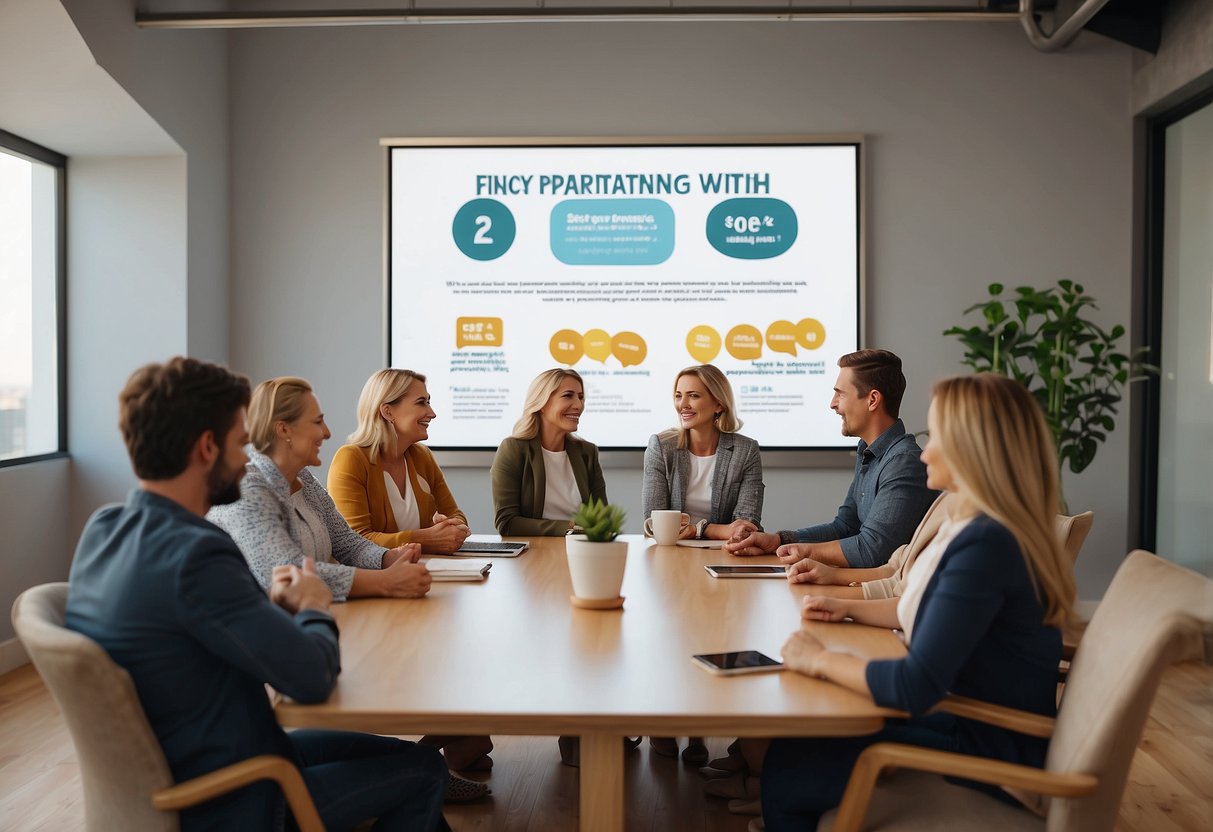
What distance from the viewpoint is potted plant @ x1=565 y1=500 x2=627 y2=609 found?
2225 mm

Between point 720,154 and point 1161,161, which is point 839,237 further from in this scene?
point 1161,161

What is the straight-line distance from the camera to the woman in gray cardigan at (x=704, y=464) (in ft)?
12.3

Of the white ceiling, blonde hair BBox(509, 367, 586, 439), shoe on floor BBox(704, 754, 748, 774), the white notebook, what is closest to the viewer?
the white notebook

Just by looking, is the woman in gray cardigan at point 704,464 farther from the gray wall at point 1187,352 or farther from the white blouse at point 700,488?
the gray wall at point 1187,352

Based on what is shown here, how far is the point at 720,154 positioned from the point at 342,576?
358cm

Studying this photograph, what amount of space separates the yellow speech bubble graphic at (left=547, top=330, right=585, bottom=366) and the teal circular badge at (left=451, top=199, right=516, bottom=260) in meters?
0.53

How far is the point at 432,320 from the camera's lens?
5.37m

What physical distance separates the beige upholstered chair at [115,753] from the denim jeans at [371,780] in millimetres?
163

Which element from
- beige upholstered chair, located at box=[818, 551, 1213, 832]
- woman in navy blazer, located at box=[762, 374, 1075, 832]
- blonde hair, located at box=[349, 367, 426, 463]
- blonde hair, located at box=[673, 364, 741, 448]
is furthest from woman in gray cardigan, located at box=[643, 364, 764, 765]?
beige upholstered chair, located at box=[818, 551, 1213, 832]

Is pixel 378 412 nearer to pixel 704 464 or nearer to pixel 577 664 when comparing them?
pixel 704 464

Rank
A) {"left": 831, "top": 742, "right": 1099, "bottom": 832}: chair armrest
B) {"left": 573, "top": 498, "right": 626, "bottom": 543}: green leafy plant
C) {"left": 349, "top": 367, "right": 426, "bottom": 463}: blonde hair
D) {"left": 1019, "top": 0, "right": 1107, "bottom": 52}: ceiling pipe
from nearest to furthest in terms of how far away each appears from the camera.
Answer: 1. {"left": 831, "top": 742, "right": 1099, "bottom": 832}: chair armrest
2. {"left": 573, "top": 498, "right": 626, "bottom": 543}: green leafy plant
3. {"left": 349, "top": 367, "right": 426, "bottom": 463}: blonde hair
4. {"left": 1019, "top": 0, "right": 1107, "bottom": 52}: ceiling pipe

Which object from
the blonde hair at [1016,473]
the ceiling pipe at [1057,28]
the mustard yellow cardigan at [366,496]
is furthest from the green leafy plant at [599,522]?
the ceiling pipe at [1057,28]

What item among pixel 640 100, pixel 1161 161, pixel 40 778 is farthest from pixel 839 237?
pixel 40 778

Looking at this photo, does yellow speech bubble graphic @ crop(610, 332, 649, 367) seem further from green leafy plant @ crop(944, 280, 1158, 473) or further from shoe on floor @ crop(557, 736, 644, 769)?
shoe on floor @ crop(557, 736, 644, 769)
